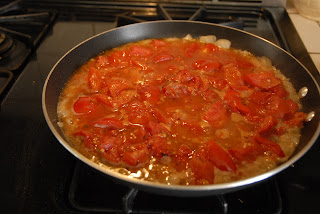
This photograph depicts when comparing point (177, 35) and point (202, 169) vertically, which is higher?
point (177, 35)

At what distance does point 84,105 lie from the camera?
62.0 inches

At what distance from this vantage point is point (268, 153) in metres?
1.36

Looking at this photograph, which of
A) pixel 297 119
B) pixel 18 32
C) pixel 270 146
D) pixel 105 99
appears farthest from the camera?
pixel 18 32

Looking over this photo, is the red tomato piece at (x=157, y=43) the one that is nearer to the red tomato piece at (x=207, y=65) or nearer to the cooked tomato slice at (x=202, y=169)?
the red tomato piece at (x=207, y=65)

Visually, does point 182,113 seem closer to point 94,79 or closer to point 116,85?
point 116,85

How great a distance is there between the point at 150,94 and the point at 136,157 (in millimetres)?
454

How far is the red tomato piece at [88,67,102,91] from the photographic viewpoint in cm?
170

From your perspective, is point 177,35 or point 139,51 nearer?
point 139,51

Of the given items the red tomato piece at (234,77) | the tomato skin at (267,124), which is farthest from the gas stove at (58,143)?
the red tomato piece at (234,77)

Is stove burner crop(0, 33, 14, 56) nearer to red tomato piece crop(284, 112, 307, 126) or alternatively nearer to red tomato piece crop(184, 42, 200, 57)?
red tomato piece crop(184, 42, 200, 57)

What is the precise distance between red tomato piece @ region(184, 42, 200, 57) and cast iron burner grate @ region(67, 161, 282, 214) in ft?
3.28

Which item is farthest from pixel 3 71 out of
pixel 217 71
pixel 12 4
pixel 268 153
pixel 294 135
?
pixel 294 135

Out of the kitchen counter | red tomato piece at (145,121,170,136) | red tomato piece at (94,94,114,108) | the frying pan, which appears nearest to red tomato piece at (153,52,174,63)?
the frying pan

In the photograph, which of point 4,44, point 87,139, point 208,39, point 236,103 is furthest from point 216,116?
point 4,44
